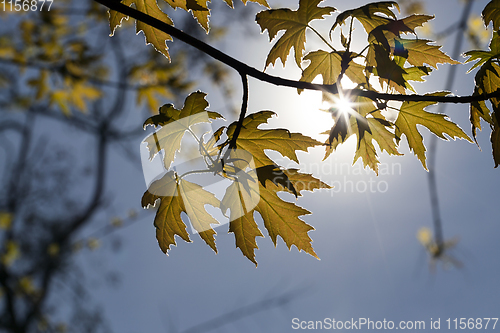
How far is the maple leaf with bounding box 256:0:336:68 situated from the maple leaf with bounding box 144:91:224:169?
10.6 inches

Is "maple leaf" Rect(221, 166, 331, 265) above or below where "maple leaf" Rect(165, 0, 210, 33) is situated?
below

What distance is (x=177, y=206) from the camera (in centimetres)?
112

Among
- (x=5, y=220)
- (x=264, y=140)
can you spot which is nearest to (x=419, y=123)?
(x=264, y=140)

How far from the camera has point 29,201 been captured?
22.8 ft

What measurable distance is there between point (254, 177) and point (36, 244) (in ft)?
26.6

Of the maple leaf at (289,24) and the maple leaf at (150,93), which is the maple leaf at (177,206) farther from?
the maple leaf at (150,93)

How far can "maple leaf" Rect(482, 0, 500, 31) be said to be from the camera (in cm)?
108

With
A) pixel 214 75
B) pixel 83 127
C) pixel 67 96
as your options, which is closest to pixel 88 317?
pixel 83 127

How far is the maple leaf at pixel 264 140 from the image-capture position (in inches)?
41.0

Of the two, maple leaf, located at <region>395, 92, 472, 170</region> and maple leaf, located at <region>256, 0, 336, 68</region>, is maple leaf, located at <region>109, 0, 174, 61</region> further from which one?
maple leaf, located at <region>395, 92, 472, 170</region>

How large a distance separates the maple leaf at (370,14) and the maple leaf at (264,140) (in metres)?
0.39

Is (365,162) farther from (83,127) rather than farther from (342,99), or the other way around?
(83,127)

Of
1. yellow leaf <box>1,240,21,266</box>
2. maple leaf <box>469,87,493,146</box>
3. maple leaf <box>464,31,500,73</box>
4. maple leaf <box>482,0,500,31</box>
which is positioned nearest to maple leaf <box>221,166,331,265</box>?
maple leaf <box>469,87,493,146</box>

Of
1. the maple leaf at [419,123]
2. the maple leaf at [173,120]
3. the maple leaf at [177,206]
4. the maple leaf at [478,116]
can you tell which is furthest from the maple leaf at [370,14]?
the maple leaf at [177,206]
